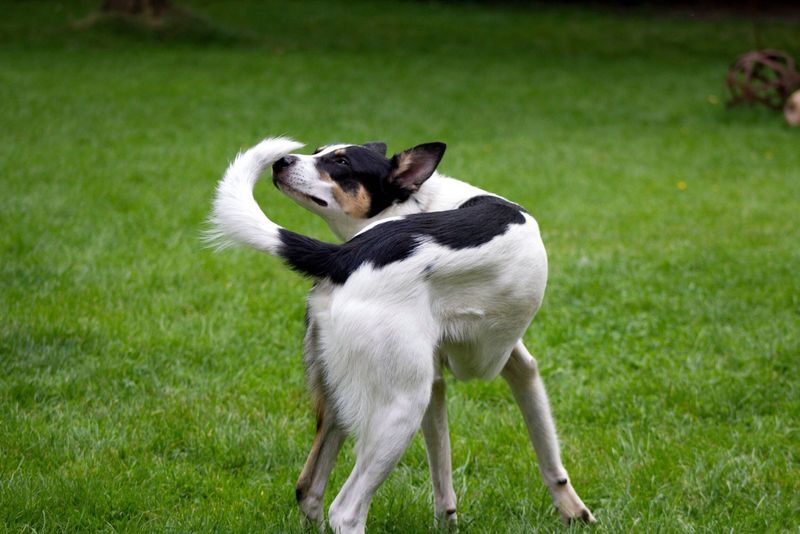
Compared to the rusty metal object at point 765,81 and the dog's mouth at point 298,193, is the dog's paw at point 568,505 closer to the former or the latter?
the dog's mouth at point 298,193

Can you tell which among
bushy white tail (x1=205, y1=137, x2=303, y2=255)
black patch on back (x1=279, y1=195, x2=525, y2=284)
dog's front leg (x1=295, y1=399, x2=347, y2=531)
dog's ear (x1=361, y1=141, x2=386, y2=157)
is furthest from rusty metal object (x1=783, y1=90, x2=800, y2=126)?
bushy white tail (x1=205, y1=137, x2=303, y2=255)

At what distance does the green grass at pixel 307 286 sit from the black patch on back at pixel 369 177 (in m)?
1.07

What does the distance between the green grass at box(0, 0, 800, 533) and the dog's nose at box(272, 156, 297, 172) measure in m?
1.16

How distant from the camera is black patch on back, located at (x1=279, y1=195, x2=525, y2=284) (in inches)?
107

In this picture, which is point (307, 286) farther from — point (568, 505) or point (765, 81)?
point (765, 81)

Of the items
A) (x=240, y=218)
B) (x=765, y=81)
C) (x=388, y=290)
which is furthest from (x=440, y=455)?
(x=765, y=81)

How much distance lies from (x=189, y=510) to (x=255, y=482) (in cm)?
31

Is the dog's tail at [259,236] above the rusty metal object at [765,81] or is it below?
above

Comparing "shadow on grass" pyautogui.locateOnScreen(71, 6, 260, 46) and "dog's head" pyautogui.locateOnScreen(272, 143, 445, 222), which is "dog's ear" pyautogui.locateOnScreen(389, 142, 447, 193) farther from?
"shadow on grass" pyautogui.locateOnScreen(71, 6, 260, 46)

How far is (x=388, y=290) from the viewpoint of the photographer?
2.67 metres

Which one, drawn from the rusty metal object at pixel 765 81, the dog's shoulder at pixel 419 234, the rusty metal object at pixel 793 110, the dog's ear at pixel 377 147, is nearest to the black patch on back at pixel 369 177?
the dog's ear at pixel 377 147

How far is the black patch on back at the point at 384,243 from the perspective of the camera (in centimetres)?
273

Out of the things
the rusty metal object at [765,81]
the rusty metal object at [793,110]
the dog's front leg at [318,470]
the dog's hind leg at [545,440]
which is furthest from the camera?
the rusty metal object at [765,81]

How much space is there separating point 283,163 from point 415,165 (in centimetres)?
45
